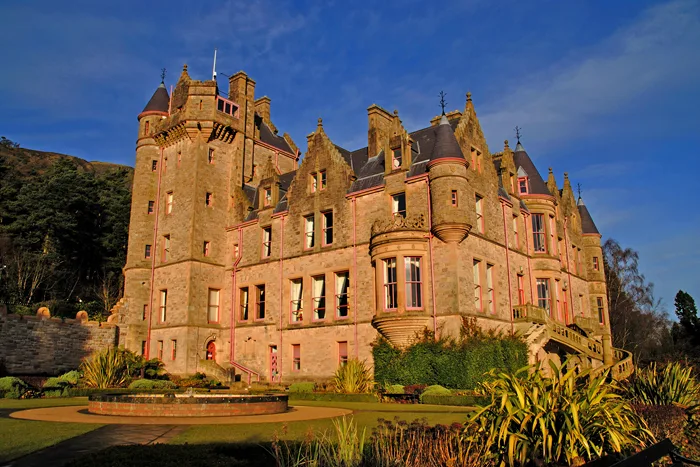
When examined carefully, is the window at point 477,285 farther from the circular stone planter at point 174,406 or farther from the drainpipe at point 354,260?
the circular stone planter at point 174,406

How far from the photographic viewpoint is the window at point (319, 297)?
3281 centimetres

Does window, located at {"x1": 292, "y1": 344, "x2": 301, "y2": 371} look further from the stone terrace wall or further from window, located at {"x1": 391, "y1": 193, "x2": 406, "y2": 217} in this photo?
the stone terrace wall

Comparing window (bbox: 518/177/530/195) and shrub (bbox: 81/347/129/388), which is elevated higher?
window (bbox: 518/177/530/195)

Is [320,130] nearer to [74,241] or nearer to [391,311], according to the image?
[391,311]

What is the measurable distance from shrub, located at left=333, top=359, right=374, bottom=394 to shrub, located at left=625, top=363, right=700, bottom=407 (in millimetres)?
13942

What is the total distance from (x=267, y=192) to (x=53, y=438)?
2722cm

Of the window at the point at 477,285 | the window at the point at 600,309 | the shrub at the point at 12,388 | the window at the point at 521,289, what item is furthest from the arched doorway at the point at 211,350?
the window at the point at 600,309

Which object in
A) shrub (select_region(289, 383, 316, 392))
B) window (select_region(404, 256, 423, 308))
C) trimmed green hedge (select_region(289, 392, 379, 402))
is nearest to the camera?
trimmed green hedge (select_region(289, 392, 379, 402))

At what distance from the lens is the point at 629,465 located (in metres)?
4.53

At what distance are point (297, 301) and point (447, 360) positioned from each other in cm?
1087

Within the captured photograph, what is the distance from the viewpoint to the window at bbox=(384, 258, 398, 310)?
94.2 ft

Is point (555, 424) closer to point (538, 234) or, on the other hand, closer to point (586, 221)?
point (538, 234)

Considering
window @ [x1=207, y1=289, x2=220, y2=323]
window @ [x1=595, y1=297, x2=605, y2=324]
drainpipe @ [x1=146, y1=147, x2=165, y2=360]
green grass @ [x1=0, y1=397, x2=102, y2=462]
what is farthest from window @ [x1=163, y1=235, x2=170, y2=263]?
window @ [x1=595, y1=297, x2=605, y2=324]

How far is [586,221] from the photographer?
44.7 meters
